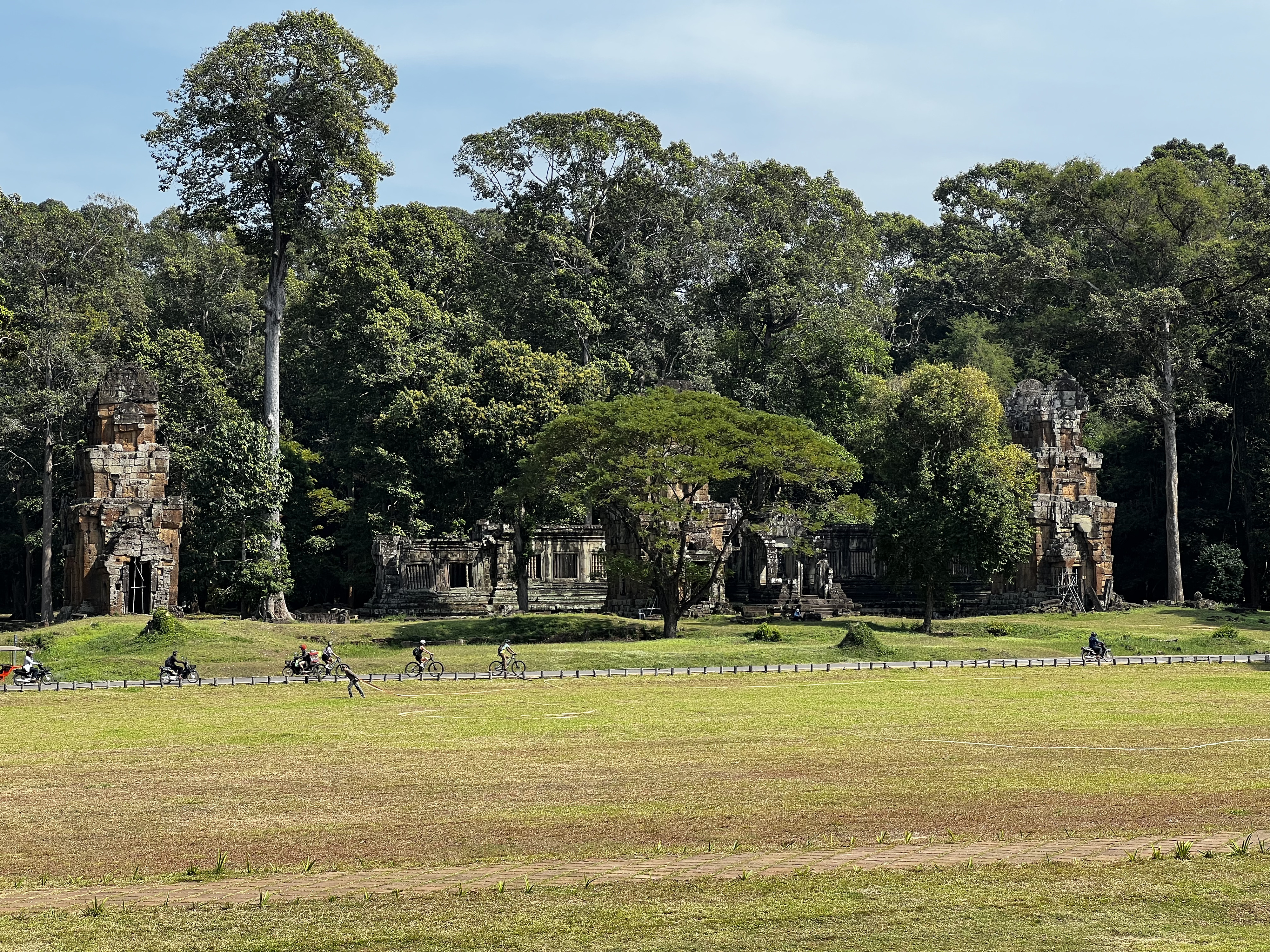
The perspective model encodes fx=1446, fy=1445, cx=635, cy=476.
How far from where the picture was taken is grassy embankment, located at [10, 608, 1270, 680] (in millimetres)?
46562

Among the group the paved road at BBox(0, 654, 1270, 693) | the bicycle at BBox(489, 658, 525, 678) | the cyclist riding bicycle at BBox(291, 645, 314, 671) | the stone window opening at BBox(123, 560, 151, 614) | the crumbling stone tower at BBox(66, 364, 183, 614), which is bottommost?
the paved road at BBox(0, 654, 1270, 693)

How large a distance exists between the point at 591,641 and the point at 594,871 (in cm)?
3805

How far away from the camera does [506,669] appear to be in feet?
140

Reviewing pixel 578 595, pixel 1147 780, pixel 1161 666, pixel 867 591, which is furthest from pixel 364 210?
pixel 1147 780

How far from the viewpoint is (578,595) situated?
235 feet

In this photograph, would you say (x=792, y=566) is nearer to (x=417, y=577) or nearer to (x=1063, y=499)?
(x=1063, y=499)

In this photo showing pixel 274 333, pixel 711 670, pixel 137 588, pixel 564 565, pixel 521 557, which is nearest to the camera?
pixel 711 670

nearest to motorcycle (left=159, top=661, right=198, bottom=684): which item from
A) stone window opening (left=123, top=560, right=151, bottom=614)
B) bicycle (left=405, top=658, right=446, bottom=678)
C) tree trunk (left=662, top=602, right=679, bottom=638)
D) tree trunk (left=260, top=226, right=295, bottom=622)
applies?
bicycle (left=405, top=658, right=446, bottom=678)

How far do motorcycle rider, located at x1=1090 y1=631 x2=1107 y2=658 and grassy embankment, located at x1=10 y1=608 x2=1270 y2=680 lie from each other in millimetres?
2801

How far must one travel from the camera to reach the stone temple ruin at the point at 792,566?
6781 cm

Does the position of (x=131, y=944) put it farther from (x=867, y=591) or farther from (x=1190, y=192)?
(x=1190, y=192)

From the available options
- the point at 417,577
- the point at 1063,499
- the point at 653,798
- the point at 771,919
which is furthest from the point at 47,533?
the point at 771,919

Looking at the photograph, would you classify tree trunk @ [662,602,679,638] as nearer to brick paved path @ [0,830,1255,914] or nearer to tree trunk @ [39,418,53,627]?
tree trunk @ [39,418,53,627]

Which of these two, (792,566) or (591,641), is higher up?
(792,566)
